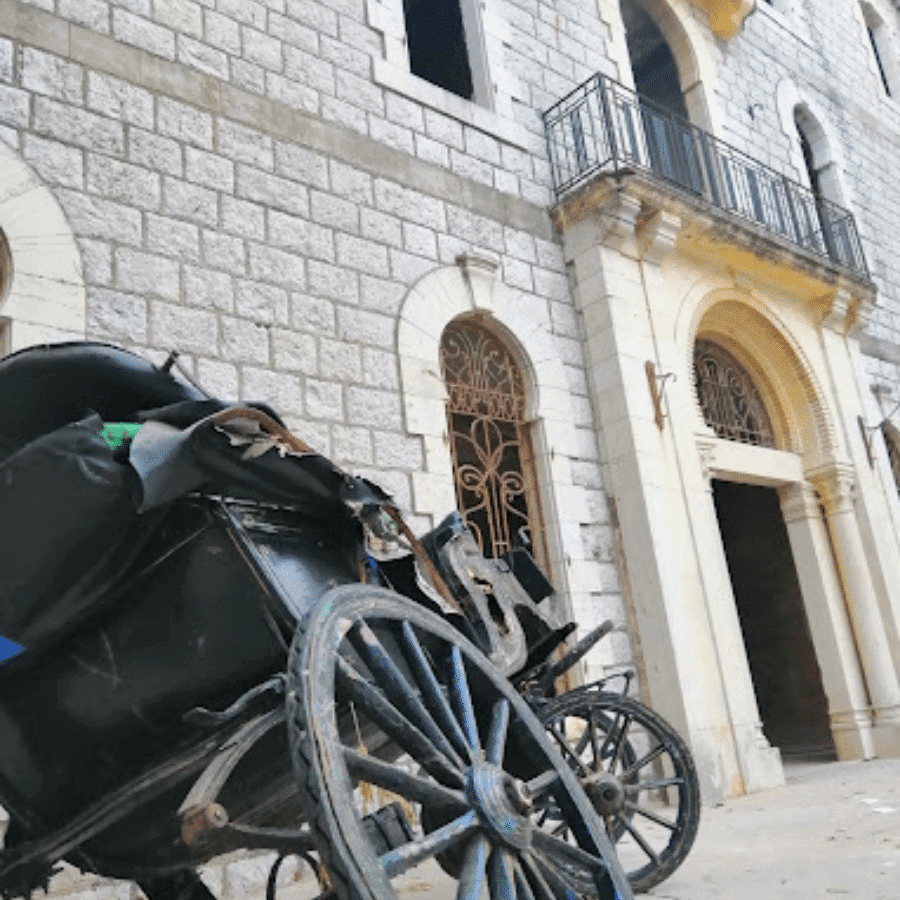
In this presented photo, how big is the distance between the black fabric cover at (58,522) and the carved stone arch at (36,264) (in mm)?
2599

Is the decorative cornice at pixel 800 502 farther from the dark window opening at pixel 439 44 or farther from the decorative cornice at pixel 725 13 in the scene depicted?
the decorative cornice at pixel 725 13

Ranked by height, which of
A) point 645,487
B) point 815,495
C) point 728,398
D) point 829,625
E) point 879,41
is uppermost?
point 879,41

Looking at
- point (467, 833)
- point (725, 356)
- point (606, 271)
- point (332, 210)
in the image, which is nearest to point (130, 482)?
point (467, 833)

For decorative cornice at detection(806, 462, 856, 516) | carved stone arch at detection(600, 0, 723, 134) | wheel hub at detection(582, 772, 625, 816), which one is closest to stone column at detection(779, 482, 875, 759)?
decorative cornice at detection(806, 462, 856, 516)

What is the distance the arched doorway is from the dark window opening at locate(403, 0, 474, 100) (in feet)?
18.0

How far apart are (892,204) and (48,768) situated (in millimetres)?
13862

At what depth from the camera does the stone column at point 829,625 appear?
8945 millimetres

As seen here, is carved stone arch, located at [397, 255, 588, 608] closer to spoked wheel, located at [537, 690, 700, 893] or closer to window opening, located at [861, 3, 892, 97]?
spoked wheel, located at [537, 690, 700, 893]

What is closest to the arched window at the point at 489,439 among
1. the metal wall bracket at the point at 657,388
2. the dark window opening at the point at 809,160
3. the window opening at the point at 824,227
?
the metal wall bracket at the point at 657,388

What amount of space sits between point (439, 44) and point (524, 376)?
362 cm

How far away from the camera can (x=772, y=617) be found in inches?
479

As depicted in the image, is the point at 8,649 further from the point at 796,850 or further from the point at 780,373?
the point at 780,373

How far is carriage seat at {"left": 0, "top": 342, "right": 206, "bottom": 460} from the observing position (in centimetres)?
237

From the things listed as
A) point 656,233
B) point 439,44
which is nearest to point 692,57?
point 439,44
